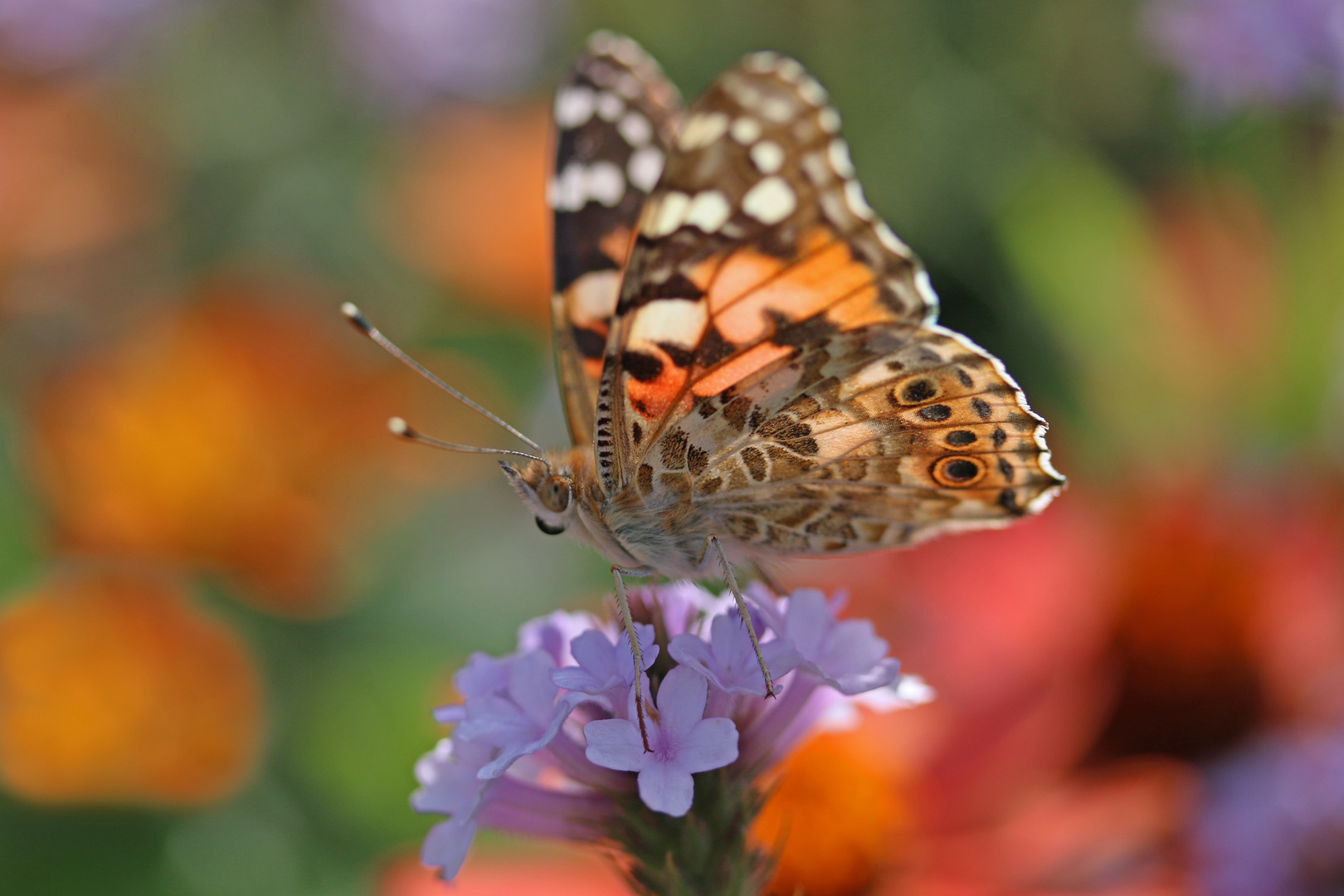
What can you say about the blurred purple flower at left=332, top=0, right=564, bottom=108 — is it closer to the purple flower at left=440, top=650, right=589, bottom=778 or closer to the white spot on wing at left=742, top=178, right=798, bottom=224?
the white spot on wing at left=742, top=178, right=798, bottom=224

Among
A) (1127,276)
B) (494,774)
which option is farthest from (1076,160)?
(494,774)

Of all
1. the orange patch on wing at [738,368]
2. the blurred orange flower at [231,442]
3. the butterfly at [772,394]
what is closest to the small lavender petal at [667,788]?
the butterfly at [772,394]

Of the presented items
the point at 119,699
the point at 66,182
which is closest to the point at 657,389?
the point at 119,699

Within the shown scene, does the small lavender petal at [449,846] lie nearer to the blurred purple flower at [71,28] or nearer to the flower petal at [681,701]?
the flower petal at [681,701]

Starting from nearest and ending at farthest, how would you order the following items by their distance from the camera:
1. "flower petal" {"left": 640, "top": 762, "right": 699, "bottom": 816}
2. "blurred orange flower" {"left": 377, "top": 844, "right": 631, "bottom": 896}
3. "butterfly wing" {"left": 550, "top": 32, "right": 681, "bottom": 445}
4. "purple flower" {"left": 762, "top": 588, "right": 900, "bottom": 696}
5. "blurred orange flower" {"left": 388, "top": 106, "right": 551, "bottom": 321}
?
"flower petal" {"left": 640, "top": 762, "right": 699, "bottom": 816} → "purple flower" {"left": 762, "top": 588, "right": 900, "bottom": 696} → "butterfly wing" {"left": 550, "top": 32, "right": 681, "bottom": 445} → "blurred orange flower" {"left": 377, "top": 844, "right": 631, "bottom": 896} → "blurred orange flower" {"left": 388, "top": 106, "right": 551, "bottom": 321}

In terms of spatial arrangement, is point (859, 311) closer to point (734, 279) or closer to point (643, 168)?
point (734, 279)

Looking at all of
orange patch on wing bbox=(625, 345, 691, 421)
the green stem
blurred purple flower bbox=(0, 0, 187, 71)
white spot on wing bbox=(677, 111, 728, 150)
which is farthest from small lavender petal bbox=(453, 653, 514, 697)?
blurred purple flower bbox=(0, 0, 187, 71)
